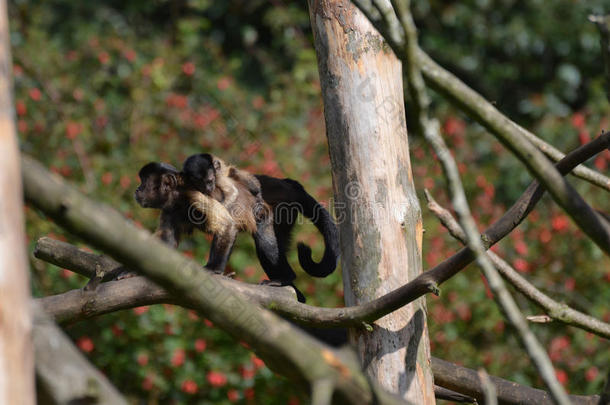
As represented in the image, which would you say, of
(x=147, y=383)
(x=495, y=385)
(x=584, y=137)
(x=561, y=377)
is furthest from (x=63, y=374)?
(x=584, y=137)

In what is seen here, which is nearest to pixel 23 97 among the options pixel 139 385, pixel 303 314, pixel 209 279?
pixel 139 385

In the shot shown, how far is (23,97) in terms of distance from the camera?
519cm

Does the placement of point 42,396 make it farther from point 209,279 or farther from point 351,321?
point 351,321

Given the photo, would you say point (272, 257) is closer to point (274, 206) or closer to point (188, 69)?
point (274, 206)

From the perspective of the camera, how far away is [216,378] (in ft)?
14.3

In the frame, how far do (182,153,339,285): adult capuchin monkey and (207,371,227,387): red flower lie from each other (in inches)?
43.3

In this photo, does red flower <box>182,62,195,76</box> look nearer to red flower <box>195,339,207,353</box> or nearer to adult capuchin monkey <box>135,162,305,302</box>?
red flower <box>195,339,207,353</box>

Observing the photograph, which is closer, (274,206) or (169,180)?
(169,180)

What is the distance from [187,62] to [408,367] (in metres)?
4.14

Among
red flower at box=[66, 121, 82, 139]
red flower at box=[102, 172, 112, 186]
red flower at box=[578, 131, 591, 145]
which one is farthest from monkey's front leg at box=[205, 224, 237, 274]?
red flower at box=[578, 131, 591, 145]

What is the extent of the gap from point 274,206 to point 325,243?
12.2 inches

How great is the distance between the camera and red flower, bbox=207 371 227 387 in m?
4.34

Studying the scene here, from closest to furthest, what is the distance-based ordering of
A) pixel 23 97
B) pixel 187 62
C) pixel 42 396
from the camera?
1. pixel 42 396
2. pixel 23 97
3. pixel 187 62

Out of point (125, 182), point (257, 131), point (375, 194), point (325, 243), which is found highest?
point (257, 131)
